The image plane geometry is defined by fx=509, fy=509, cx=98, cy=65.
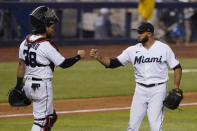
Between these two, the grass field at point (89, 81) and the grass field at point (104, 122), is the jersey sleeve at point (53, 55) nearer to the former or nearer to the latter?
the grass field at point (104, 122)

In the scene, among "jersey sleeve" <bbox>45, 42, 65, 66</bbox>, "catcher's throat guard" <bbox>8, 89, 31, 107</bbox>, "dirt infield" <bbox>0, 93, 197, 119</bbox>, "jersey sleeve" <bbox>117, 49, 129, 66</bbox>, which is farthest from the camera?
"dirt infield" <bbox>0, 93, 197, 119</bbox>

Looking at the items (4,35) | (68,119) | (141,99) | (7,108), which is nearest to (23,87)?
(141,99)

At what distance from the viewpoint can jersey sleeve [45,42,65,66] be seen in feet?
21.5

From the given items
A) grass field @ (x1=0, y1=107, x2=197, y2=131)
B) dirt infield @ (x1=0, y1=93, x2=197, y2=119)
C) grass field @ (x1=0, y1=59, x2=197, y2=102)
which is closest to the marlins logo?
grass field @ (x1=0, y1=107, x2=197, y2=131)

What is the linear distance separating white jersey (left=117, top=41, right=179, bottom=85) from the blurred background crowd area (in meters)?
16.1

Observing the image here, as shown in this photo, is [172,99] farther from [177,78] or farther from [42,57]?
[42,57]

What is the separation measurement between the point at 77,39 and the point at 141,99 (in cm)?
1773

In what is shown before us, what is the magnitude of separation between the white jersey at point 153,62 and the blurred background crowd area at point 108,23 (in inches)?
634

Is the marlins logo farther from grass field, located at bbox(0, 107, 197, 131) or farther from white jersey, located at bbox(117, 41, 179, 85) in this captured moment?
grass field, located at bbox(0, 107, 197, 131)

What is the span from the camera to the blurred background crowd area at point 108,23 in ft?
75.8

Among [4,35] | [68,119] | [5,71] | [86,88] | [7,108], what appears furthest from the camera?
[4,35]

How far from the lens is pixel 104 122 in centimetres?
977

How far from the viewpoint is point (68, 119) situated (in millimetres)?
10141

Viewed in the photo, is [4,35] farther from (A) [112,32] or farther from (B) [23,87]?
(B) [23,87]
